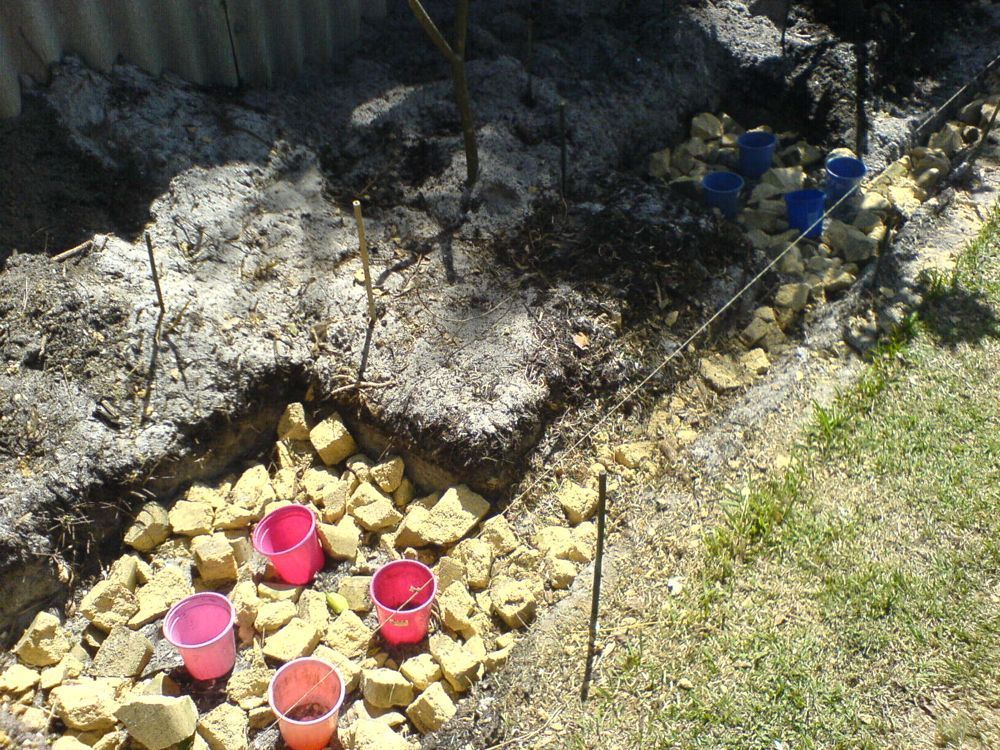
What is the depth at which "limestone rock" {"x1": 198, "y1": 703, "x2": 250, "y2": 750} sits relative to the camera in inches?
114

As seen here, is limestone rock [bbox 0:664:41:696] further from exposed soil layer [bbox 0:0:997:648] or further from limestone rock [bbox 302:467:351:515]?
limestone rock [bbox 302:467:351:515]

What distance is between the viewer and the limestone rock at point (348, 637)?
10.4 ft

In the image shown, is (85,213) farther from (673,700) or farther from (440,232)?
(673,700)

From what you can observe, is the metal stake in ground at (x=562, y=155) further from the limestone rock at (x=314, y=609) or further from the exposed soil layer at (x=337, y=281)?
the limestone rock at (x=314, y=609)

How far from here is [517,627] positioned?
10.5 ft

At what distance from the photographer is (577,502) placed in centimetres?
351

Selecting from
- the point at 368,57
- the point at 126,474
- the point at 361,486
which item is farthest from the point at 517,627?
the point at 368,57

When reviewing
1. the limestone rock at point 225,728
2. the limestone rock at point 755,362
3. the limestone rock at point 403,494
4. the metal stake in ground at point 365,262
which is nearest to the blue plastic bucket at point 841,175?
the limestone rock at point 755,362

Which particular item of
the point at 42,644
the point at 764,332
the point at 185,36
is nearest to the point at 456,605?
the point at 42,644

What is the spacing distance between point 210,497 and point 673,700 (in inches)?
73.6

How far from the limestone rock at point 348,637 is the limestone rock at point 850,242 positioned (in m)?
3.05

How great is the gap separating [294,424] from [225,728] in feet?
4.00

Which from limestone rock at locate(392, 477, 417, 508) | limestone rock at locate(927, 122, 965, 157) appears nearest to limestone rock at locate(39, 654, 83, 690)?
limestone rock at locate(392, 477, 417, 508)

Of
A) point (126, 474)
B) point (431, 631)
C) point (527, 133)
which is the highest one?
point (527, 133)
